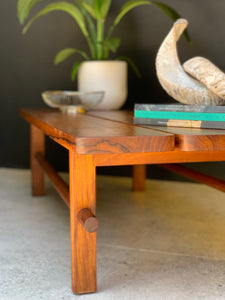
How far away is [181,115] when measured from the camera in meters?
1.13

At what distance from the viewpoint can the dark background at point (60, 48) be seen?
2.20 metres

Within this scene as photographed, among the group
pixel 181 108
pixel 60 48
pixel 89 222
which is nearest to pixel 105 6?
pixel 60 48

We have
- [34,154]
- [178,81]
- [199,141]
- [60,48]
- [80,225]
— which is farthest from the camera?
[60,48]

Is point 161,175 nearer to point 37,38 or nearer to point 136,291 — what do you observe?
point 37,38

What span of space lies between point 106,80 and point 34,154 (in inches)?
20.0

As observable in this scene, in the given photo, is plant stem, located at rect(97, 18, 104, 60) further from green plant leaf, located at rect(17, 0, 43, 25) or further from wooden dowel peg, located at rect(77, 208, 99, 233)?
wooden dowel peg, located at rect(77, 208, 99, 233)

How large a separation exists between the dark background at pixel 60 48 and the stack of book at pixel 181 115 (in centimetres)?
112

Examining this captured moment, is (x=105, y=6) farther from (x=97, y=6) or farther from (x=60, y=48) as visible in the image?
(x=60, y=48)

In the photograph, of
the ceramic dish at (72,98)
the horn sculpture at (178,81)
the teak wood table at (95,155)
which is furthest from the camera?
the ceramic dish at (72,98)

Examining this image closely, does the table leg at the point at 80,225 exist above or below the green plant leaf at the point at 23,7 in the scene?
below

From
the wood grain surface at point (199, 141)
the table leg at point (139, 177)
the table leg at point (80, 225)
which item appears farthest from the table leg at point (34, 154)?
the wood grain surface at point (199, 141)

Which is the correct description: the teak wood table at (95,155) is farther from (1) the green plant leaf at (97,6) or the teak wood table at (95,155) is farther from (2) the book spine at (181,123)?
(1) the green plant leaf at (97,6)

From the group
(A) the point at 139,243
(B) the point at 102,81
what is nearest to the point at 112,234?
(A) the point at 139,243

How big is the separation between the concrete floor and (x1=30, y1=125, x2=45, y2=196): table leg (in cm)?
6
